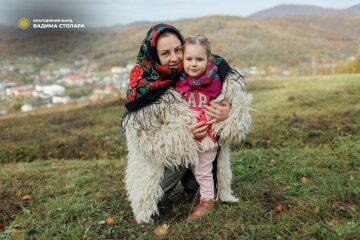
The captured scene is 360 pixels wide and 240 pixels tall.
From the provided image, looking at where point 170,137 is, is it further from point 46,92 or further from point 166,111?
point 46,92

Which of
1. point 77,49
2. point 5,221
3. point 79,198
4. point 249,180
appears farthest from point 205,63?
point 77,49

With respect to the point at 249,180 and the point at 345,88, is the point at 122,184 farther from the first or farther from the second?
the point at 345,88

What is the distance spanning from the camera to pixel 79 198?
4.36 m

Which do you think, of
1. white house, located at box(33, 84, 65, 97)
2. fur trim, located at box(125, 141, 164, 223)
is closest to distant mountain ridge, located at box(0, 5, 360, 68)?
white house, located at box(33, 84, 65, 97)

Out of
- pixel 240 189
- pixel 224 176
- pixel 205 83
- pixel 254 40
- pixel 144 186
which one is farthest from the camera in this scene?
pixel 254 40

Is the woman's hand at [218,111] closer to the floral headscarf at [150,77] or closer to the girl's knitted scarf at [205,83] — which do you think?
the girl's knitted scarf at [205,83]

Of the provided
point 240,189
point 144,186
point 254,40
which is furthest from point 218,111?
point 254,40

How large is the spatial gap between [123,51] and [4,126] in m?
43.9

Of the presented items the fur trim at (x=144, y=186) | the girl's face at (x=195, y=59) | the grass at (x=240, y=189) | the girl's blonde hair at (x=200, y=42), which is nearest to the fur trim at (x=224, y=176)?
the grass at (x=240, y=189)

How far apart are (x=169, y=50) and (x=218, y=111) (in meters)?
0.71

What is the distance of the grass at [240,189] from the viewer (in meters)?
3.04

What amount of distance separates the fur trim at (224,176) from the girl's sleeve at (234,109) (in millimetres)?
292

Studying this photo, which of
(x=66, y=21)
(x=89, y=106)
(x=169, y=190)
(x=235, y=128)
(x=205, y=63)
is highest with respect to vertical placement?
(x=66, y=21)

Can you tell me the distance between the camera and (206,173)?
3.45 metres
